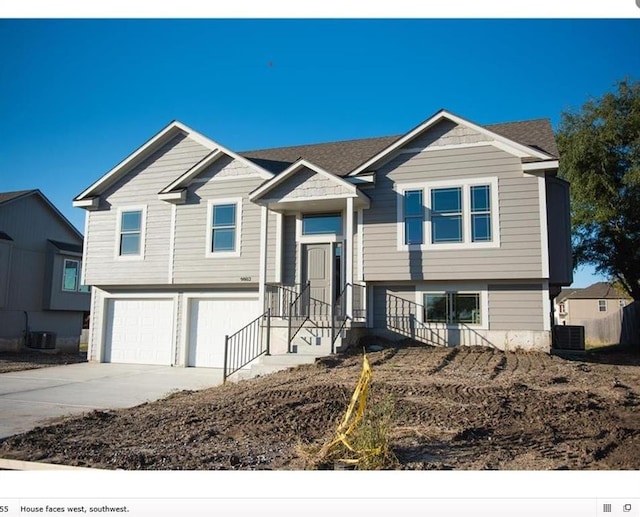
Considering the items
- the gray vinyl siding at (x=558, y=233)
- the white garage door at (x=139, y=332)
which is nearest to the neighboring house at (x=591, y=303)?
the gray vinyl siding at (x=558, y=233)

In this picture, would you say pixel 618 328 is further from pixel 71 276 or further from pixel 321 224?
pixel 71 276

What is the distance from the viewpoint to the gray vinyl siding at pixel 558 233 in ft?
38.3

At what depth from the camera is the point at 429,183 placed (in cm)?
1181

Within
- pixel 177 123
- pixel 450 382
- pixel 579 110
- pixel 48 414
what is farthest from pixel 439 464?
pixel 579 110

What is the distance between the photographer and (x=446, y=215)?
11.6 m

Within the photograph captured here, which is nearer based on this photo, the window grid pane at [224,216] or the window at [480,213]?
the window at [480,213]

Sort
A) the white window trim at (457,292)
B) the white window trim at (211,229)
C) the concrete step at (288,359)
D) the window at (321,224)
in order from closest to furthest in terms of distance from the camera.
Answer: the concrete step at (288,359) → the white window trim at (457,292) → the window at (321,224) → the white window trim at (211,229)

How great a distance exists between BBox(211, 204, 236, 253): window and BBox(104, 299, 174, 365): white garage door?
2237mm

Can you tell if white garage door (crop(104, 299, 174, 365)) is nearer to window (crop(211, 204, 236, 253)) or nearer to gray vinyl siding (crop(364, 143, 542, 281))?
window (crop(211, 204, 236, 253))

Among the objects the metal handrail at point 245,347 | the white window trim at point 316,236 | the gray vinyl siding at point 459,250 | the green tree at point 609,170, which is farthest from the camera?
the green tree at point 609,170

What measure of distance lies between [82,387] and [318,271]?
5.69 metres

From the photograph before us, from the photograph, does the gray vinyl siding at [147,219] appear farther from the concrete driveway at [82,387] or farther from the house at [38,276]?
the house at [38,276]

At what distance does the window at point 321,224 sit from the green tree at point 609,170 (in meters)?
11.0

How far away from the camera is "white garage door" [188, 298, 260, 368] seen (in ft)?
43.4
